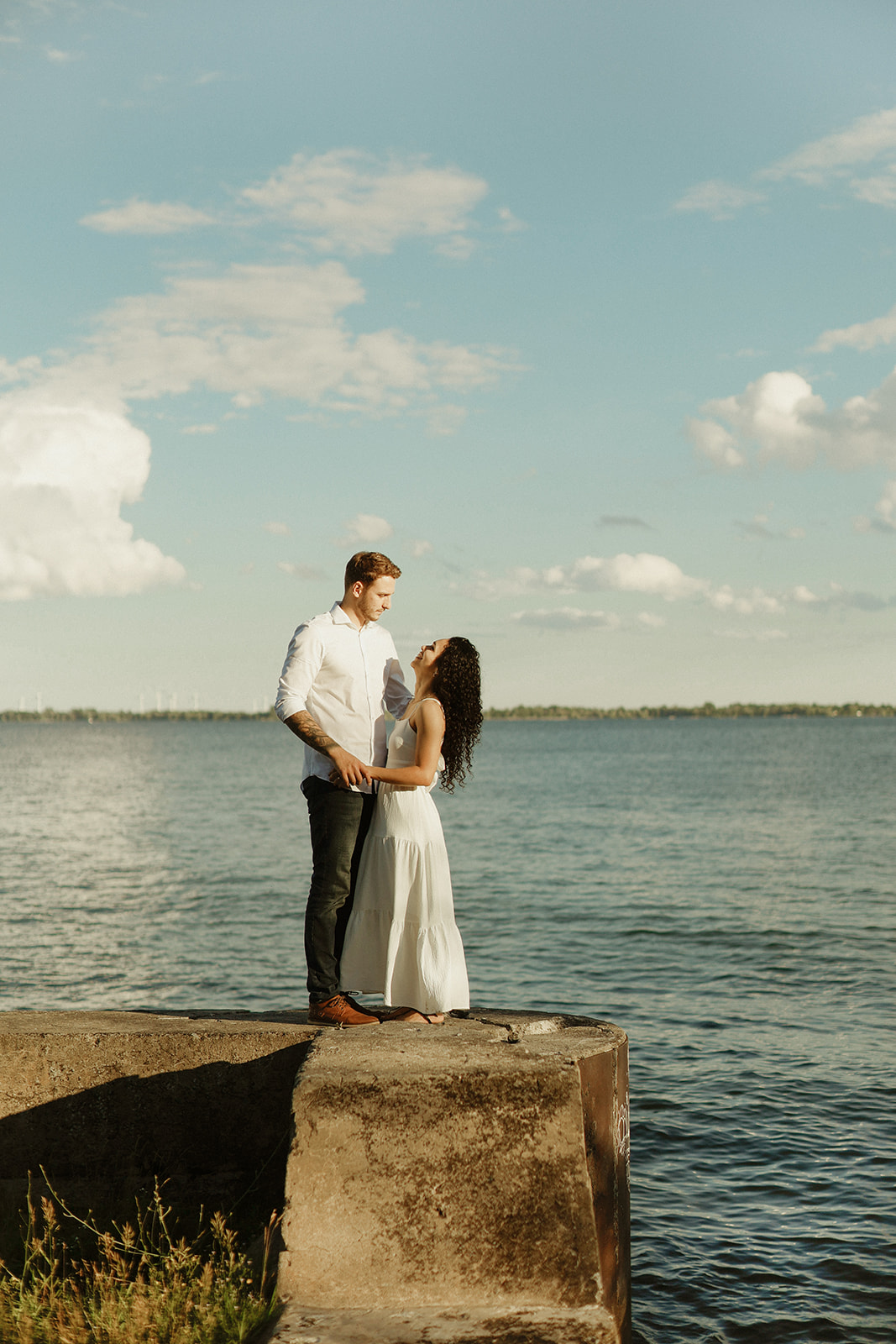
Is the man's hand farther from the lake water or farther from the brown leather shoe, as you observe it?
the lake water

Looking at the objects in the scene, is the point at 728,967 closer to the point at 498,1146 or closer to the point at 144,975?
the point at 144,975

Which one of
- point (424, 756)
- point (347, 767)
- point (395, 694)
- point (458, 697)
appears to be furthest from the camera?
point (395, 694)

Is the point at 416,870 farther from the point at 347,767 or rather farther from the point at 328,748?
the point at 328,748

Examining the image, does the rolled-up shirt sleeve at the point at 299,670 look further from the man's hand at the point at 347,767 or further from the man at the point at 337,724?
the man's hand at the point at 347,767

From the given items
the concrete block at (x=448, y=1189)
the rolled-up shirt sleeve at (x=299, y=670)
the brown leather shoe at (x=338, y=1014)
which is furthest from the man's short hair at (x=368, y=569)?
the concrete block at (x=448, y=1189)

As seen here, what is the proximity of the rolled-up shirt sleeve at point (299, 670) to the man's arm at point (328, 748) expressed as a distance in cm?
5

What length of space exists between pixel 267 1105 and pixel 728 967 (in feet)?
46.3

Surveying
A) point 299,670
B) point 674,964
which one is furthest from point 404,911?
point 674,964

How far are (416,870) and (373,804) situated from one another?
42cm

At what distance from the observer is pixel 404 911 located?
5.74 metres

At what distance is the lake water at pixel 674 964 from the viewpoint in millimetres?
7773

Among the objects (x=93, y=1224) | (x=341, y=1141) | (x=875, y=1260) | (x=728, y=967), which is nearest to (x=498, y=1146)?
(x=341, y=1141)

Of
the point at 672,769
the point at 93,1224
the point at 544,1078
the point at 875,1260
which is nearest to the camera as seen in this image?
the point at 544,1078

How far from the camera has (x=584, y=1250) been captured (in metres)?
3.94
